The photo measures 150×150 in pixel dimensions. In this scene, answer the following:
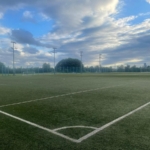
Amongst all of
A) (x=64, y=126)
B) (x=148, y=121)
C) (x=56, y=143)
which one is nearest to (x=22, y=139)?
(x=56, y=143)

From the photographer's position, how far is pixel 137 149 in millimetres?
3098

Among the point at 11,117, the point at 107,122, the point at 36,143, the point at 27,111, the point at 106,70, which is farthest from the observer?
the point at 106,70

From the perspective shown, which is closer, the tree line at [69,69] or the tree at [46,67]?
the tree line at [69,69]

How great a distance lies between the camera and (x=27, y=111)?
613 cm

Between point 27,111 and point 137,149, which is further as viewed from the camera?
point 27,111

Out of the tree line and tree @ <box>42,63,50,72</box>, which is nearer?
the tree line

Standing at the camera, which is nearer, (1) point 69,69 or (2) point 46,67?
(2) point 46,67

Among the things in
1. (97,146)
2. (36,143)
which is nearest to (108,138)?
(97,146)

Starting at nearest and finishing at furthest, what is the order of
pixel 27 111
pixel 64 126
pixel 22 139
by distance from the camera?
pixel 22 139
pixel 64 126
pixel 27 111

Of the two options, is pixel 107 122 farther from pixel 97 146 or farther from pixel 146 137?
pixel 97 146

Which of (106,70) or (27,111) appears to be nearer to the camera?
(27,111)

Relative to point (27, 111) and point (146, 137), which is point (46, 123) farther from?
point (146, 137)

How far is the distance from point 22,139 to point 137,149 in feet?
6.85

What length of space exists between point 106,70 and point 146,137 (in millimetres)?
92224
